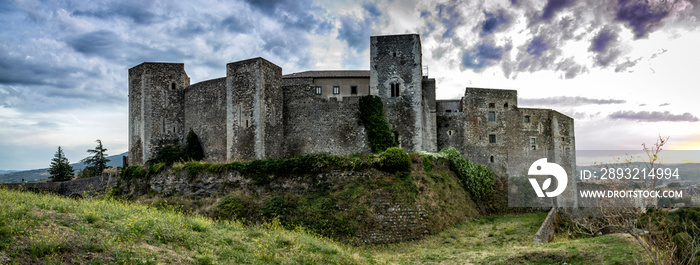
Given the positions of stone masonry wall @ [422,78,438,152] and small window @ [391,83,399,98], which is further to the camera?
stone masonry wall @ [422,78,438,152]

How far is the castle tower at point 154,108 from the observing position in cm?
3353

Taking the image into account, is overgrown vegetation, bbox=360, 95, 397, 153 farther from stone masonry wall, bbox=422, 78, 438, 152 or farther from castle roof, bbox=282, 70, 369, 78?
castle roof, bbox=282, 70, 369, 78

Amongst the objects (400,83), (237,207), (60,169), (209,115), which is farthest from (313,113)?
(60,169)

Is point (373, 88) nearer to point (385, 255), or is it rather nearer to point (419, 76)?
point (419, 76)

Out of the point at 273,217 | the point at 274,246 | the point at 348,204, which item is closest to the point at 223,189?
the point at 273,217

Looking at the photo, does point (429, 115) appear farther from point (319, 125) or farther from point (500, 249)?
point (500, 249)

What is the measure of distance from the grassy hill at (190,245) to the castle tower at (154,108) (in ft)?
58.2

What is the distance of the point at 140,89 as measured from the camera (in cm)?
3406

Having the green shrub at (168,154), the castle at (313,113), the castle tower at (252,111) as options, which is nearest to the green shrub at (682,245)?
the castle at (313,113)

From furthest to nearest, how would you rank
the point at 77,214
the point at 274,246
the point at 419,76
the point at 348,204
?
the point at 419,76, the point at 348,204, the point at 274,246, the point at 77,214

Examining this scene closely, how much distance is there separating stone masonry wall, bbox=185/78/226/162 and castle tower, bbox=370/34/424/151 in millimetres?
10961

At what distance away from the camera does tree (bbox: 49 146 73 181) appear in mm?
51469

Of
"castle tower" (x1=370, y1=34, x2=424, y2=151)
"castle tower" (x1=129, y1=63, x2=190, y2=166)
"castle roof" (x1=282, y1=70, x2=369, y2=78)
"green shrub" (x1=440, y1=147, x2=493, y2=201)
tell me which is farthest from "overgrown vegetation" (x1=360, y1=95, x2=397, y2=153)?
"castle tower" (x1=129, y1=63, x2=190, y2=166)

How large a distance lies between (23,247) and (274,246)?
708 centimetres
